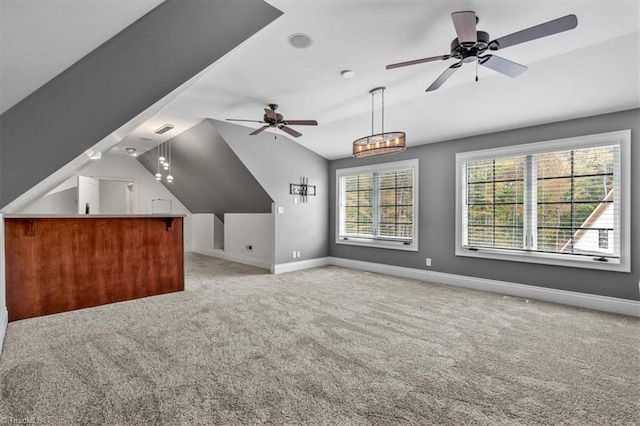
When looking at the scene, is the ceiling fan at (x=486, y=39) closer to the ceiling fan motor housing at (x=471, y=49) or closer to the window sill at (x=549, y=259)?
the ceiling fan motor housing at (x=471, y=49)

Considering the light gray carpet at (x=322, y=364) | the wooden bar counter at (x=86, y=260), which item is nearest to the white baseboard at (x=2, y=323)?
the light gray carpet at (x=322, y=364)

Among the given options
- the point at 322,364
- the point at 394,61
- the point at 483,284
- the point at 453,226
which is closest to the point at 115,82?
the point at 394,61

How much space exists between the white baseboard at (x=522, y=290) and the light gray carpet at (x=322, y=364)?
0.73 feet

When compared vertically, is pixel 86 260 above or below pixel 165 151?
below

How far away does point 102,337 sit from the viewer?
2770 mm

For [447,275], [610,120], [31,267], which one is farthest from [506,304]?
[31,267]

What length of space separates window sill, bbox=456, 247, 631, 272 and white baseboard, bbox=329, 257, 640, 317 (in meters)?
0.35

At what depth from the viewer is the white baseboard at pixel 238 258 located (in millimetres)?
6309

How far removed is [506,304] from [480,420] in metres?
2.62

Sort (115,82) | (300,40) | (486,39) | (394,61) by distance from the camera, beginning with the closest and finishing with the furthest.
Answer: (486,39), (115,82), (300,40), (394,61)

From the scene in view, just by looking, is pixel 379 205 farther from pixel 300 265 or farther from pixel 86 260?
pixel 86 260

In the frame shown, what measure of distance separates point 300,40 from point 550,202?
3831mm

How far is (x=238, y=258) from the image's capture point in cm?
705

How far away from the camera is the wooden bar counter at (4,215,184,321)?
3266mm
